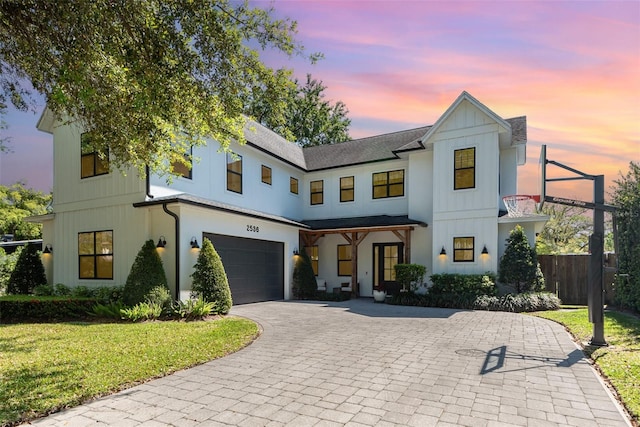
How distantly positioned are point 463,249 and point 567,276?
3.99 metres

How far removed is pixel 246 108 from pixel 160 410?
6.30 meters

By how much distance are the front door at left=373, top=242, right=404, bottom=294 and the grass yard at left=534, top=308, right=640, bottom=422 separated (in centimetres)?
700

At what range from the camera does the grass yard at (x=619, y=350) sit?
15.9ft

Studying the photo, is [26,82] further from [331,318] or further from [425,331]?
[425,331]

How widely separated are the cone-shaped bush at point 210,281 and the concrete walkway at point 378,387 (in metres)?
3.24

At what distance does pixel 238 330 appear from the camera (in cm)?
862

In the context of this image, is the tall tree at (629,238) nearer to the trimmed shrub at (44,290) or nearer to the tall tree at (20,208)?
the trimmed shrub at (44,290)

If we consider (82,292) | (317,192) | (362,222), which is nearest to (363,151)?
(317,192)

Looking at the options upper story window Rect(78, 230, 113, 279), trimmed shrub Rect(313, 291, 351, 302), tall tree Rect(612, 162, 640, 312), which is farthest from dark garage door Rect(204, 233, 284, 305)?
tall tree Rect(612, 162, 640, 312)

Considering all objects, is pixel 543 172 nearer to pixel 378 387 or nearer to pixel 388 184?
pixel 378 387

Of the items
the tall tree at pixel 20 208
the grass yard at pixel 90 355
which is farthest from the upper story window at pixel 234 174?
the tall tree at pixel 20 208

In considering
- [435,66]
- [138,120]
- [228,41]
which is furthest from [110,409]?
[435,66]

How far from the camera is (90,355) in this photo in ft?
20.8

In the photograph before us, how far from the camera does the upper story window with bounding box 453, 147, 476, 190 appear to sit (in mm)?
15273
